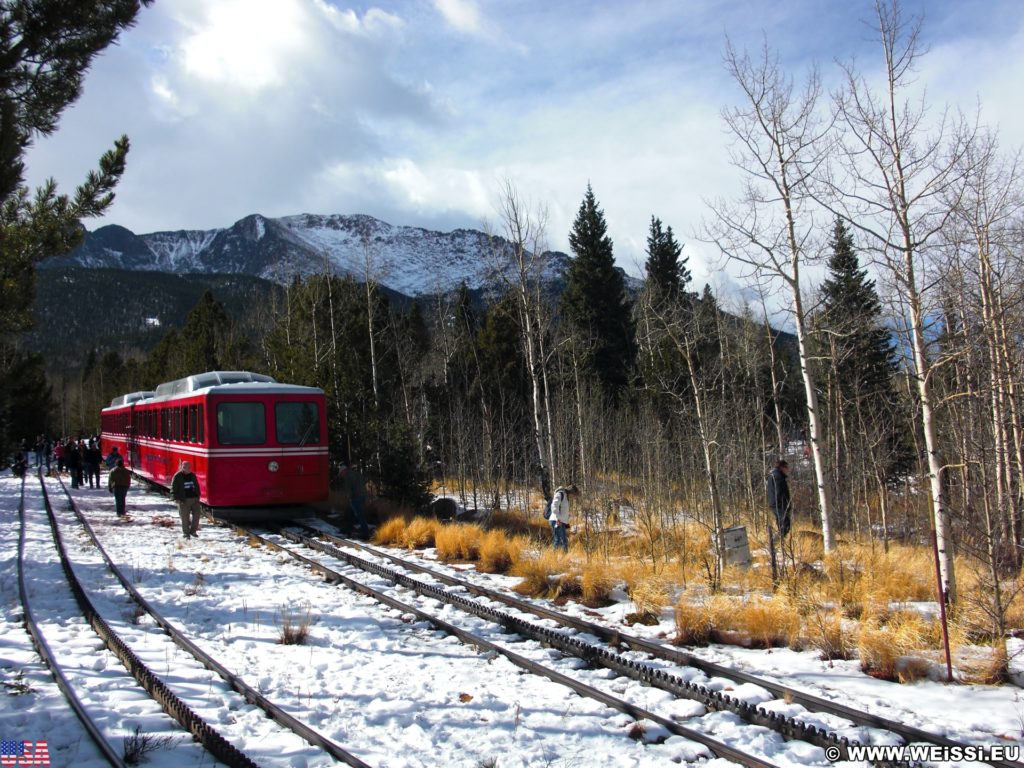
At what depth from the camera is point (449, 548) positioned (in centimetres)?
1277

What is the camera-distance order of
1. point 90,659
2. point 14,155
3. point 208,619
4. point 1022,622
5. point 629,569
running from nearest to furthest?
1. point 14,155
2. point 90,659
3. point 1022,622
4. point 208,619
5. point 629,569

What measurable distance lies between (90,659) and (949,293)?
11.6 m

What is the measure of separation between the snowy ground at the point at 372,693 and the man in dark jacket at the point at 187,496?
4.54 metres

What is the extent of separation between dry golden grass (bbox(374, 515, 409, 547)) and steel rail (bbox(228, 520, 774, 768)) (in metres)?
3.15

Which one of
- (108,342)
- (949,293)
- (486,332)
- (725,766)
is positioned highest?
(108,342)

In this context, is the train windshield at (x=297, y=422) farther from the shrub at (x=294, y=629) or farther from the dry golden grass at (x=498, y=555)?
the shrub at (x=294, y=629)

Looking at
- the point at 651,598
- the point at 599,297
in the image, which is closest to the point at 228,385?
the point at 651,598

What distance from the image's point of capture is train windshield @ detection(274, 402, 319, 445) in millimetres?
15680

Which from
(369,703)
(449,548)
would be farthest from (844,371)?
(369,703)

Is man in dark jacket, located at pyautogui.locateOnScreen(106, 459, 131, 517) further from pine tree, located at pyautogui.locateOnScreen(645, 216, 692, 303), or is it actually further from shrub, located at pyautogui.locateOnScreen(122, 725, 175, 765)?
pine tree, located at pyautogui.locateOnScreen(645, 216, 692, 303)

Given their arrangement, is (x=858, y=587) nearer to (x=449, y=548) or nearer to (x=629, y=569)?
(x=629, y=569)

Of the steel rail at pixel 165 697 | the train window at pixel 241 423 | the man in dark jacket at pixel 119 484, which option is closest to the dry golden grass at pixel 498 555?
the steel rail at pixel 165 697

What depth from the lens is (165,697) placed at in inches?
218

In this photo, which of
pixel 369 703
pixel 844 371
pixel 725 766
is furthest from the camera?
pixel 844 371
